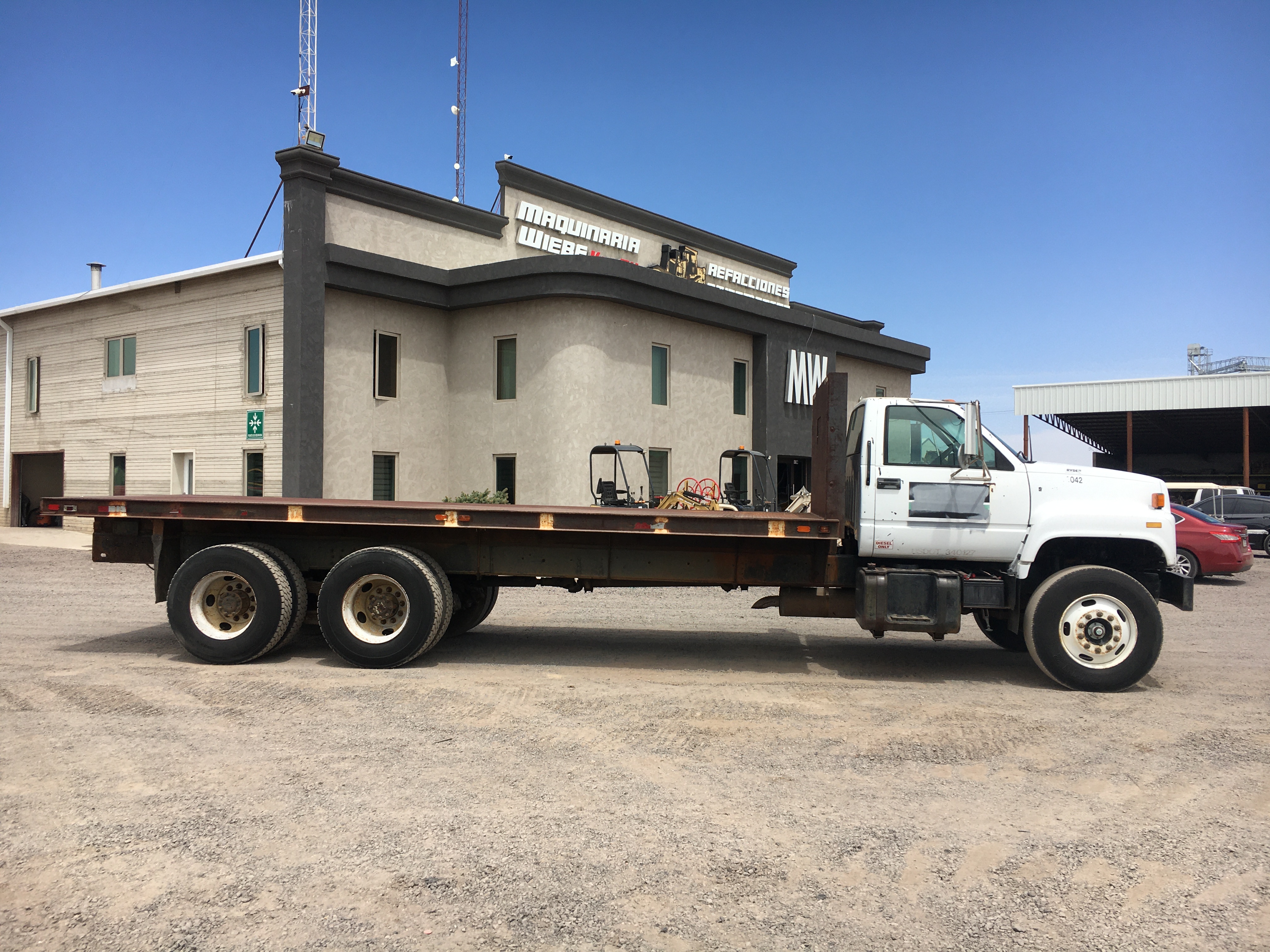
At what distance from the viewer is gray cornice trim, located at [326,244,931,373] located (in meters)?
20.0

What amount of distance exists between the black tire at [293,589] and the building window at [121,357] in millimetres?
18760

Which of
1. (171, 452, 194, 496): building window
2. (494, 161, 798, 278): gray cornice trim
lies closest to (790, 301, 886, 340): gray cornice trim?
(494, 161, 798, 278): gray cornice trim

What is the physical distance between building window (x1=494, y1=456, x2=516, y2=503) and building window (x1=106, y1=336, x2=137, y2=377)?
35.5 ft

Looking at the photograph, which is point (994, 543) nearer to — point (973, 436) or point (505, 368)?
point (973, 436)

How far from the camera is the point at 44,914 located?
136 inches

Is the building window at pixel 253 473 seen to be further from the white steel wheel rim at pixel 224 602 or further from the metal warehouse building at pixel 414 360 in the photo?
the white steel wheel rim at pixel 224 602

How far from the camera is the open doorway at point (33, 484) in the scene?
1101 inches

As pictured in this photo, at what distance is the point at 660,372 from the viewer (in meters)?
22.5

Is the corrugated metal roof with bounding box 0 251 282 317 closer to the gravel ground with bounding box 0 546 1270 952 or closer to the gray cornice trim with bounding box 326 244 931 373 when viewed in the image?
the gray cornice trim with bounding box 326 244 931 373

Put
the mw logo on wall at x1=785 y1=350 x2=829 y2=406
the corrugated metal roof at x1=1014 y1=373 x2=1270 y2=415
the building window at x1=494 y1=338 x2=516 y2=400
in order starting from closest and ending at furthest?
the building window at x1=494 y1=338 x2=516 y2=400 < the mw logo on wall at x1=785 y1=350 x2=829 y2=406 < the corrugated metal roof at x1=1014 y1=373 x2=1270 y2=415

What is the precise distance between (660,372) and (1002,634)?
14440 mm

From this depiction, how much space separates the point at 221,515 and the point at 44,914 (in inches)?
213

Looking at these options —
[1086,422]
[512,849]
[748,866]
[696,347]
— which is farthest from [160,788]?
[1086,422]

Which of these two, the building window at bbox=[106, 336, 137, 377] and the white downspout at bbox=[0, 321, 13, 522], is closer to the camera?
the building window at bbox=[106, 336, 137, 377]
